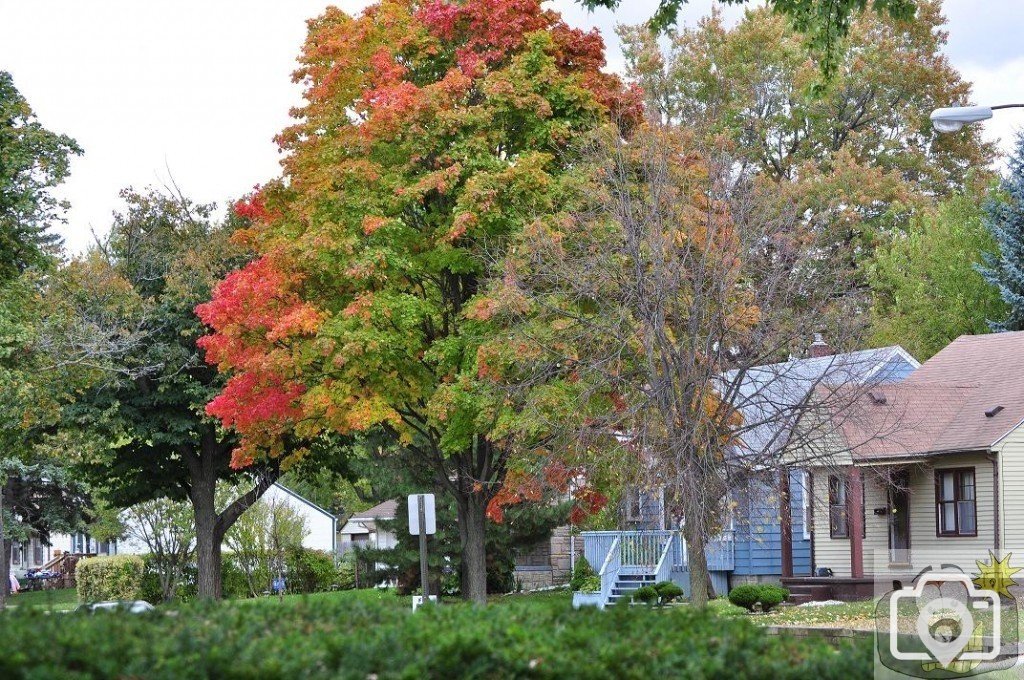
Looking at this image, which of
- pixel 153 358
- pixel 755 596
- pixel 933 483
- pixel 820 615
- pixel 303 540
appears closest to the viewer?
pixel 820 615

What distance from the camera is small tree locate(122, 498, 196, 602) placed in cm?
4466

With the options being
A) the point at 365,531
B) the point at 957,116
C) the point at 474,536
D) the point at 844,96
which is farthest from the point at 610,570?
the point at 365,531

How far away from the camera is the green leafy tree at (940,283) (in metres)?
Result: 41.5

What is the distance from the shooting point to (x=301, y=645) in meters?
6.73

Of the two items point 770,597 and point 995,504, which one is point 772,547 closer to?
point 770,597

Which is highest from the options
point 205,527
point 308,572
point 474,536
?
point 474,536

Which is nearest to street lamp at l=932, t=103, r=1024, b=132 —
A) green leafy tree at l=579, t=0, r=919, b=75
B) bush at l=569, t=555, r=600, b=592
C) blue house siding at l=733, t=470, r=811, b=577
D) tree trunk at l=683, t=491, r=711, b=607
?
green leafy tree at l=579, t=0, r=919, b=75

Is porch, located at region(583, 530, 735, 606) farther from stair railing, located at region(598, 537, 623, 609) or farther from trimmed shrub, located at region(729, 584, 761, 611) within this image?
trimmed shrub, located at region(729, 584, 761, 611)

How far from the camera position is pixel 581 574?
39094 millimetres

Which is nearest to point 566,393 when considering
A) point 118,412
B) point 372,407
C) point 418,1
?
point 372,407

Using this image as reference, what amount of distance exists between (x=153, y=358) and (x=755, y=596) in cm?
1548

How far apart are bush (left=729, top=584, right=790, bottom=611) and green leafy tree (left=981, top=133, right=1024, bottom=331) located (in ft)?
51.7

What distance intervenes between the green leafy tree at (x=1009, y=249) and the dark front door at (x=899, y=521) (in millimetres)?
11684

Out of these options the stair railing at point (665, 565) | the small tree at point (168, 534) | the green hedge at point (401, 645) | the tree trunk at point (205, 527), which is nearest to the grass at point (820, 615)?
the stair railing at point (665, 565)
